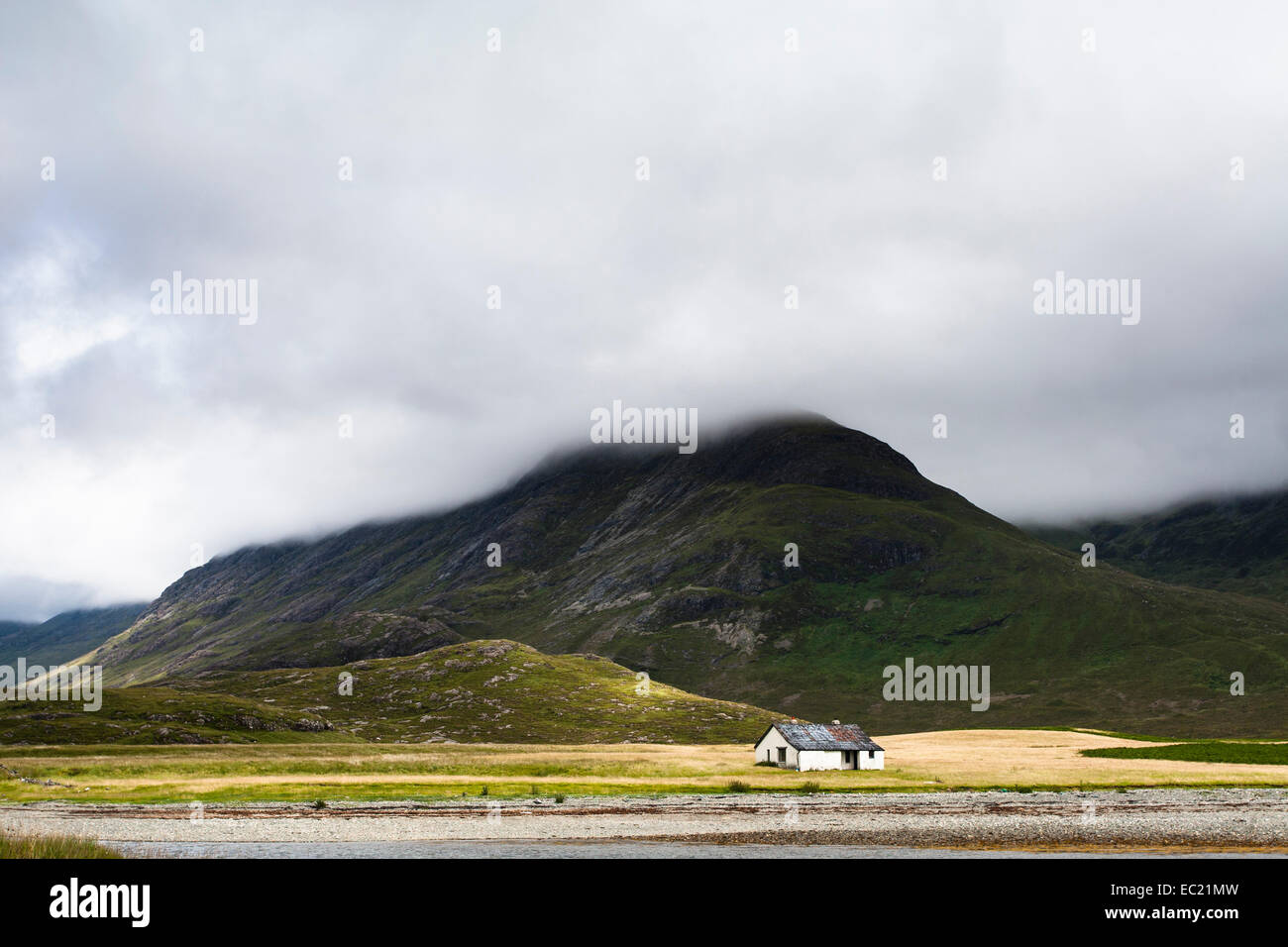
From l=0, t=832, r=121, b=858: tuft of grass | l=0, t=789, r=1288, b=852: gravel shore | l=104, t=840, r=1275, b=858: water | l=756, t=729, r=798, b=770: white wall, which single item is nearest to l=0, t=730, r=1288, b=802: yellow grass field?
l=756, t=729, r=798, b=770: white wall

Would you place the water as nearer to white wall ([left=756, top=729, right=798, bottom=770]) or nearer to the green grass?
white wall ([left=756, top=729, right=798, bottom=770])

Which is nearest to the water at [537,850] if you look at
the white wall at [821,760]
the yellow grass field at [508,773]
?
the yellow grass field at [508,773]

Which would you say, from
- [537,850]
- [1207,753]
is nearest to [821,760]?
[1207,753]

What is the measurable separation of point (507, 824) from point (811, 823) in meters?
19.7

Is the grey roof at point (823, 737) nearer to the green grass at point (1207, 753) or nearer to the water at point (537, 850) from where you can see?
the green grass at point (1207, 753)

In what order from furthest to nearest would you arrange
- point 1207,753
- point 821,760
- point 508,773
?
point 1207,753 → point 821,760 → point 508,773

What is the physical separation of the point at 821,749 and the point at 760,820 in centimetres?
5965

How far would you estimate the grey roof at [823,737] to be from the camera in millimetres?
121875

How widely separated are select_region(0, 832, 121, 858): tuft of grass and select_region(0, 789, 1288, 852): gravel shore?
63.4 ft

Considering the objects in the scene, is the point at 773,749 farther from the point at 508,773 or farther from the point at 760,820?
the point at 760,820

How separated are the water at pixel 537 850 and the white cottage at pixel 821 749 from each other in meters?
73.5

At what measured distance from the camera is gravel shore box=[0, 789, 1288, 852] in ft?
175

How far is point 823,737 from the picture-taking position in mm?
123875
